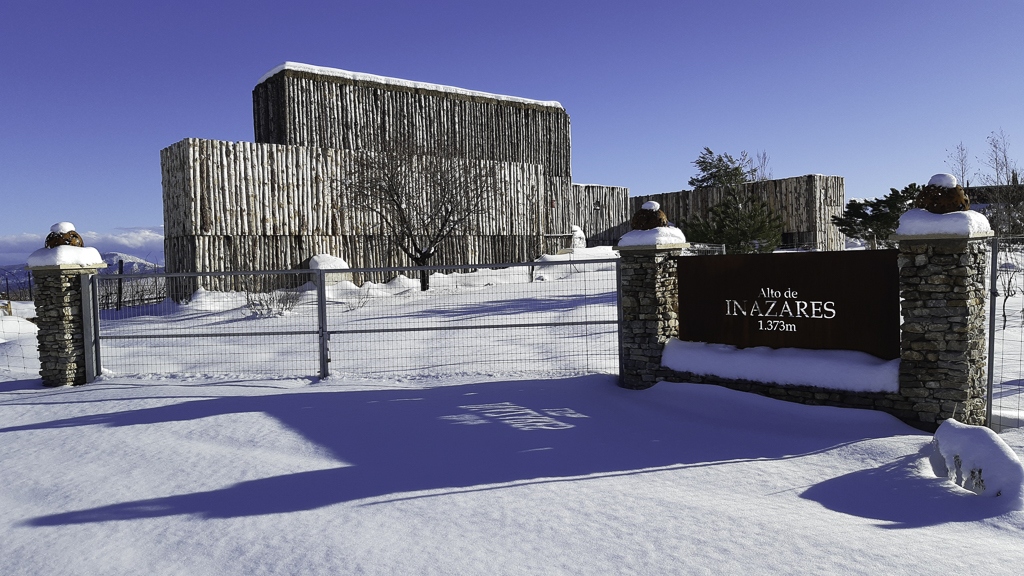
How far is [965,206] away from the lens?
638 centimetres

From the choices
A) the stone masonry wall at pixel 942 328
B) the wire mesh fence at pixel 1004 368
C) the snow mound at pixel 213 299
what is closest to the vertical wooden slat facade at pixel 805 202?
the wire mesh fence at pixel 1004 368

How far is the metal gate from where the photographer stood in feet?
32.2

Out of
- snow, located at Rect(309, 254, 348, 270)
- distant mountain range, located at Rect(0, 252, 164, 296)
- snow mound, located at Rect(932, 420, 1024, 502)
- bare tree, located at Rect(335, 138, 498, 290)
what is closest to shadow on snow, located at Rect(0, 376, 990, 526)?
snow mound, located at Rect(932, 420, 1024, 502)

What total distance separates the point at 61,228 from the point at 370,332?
15.5 ft

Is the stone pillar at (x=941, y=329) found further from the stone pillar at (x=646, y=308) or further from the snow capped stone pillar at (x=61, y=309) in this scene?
the snow capped stone pillar at (x=61, y=309)

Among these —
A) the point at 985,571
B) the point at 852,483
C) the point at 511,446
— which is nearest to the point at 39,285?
the point at 511,446

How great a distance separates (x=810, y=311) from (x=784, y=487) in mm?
Result: 2842

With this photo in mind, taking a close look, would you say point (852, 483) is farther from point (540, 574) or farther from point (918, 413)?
point (540, 574)

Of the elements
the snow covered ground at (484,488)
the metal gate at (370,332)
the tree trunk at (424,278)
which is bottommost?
the snow covered ground at (484,488)

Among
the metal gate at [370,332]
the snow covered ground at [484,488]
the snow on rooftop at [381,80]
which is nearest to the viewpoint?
the snow covered ground at [484,488]

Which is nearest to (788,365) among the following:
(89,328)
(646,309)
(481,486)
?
(646,309)

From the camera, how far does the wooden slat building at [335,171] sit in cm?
2206

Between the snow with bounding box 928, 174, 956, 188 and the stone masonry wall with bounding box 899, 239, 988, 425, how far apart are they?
0.55m

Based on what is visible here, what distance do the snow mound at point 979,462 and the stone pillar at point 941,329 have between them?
3.45 ft
